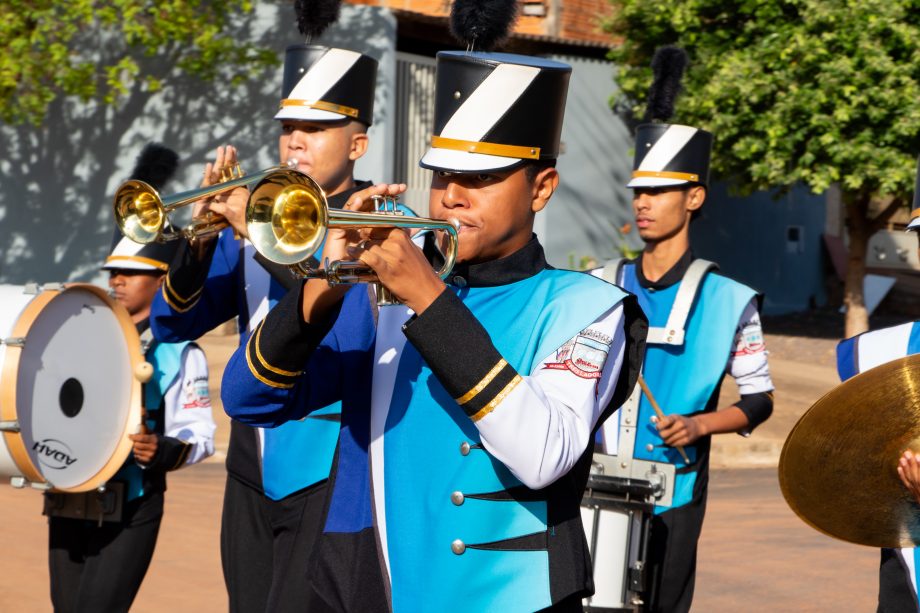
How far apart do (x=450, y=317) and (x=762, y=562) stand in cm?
664

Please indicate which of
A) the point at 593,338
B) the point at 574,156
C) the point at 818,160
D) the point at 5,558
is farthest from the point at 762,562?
the point at 574,156

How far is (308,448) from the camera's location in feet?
14.6

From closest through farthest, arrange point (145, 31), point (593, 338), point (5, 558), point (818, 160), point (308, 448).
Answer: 1. point (593, 338)
2. point (308, 448)
3. point (5, 558)
4. point (145, 31)
5. point (818, 160)

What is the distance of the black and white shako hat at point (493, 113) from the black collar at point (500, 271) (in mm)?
210

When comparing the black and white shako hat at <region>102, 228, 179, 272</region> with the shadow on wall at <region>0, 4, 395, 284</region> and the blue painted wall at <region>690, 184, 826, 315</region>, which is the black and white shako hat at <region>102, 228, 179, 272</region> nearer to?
the shadow on wall at <region>0, 4, 395, 284</region>

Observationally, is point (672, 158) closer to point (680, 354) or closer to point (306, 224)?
point (680, 354)

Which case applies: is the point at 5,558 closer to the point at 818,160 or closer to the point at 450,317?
the point at 450,317

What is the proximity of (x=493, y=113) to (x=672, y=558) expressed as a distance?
9.13 feet

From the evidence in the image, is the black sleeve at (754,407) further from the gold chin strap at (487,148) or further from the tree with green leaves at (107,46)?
the tree with green leaves at (107,46)

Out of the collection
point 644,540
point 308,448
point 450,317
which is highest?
point 450,317

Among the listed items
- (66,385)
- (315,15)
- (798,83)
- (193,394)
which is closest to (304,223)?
(315,15)

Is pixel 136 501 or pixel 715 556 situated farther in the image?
pixel 715 556

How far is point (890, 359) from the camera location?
4246mm

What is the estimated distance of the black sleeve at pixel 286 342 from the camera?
113 inches
